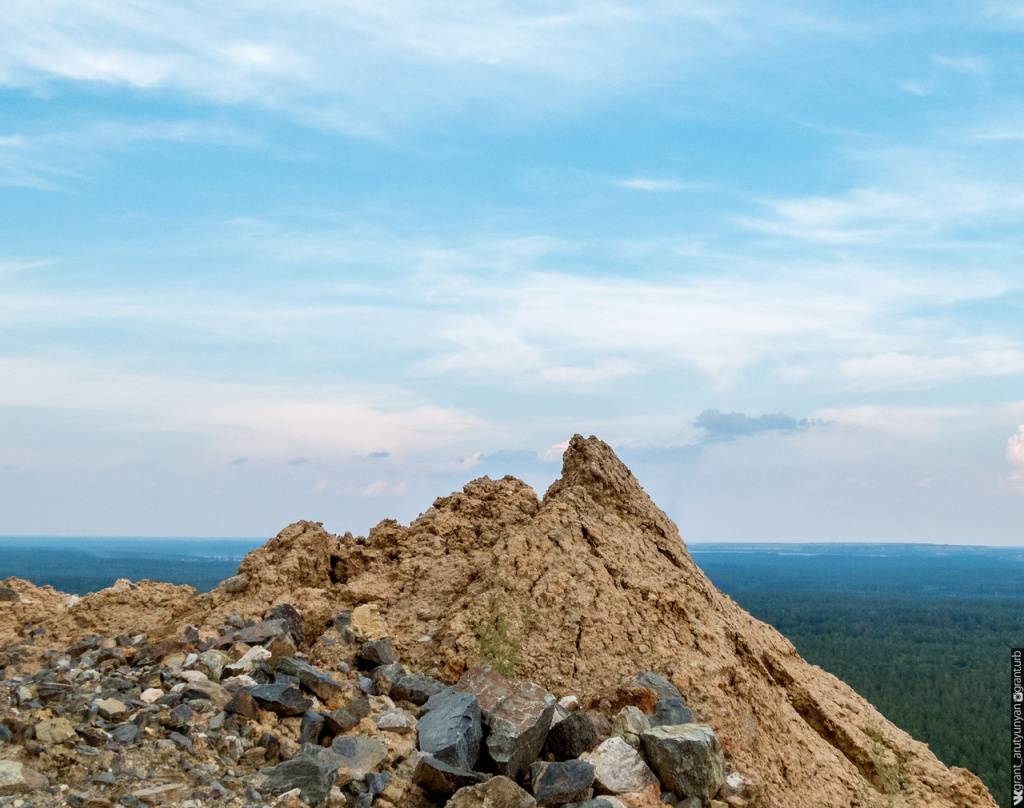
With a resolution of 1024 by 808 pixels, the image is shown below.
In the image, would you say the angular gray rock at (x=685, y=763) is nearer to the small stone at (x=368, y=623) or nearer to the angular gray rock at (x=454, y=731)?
the angular gray rock at (x=454, y=731)

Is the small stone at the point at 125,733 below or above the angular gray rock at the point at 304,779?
above

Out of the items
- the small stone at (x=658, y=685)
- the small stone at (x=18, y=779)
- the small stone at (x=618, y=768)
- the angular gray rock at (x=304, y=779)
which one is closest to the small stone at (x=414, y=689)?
the angular gray rock at (x=304, y=779)

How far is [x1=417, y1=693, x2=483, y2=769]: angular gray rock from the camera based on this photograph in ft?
23.7

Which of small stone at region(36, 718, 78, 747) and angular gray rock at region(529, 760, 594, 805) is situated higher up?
small stone at region(36, 718, 78, 747)

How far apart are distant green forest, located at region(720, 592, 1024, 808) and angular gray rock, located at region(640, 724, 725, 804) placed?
26016 mm

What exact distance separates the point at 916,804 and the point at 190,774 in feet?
23.3

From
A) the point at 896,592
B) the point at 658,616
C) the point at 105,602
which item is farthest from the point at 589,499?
the point at 896,592

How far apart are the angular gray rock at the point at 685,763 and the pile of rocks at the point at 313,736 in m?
0.01

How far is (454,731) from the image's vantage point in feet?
24.3

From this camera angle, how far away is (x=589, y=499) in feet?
37.1

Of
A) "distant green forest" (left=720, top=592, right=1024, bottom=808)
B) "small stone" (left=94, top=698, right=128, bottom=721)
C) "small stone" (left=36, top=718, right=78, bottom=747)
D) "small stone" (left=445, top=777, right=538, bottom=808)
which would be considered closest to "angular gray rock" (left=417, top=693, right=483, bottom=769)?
"small stone" (left=445, top=777, right=538, bottom=808)

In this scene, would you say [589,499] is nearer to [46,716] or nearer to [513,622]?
[513,622]

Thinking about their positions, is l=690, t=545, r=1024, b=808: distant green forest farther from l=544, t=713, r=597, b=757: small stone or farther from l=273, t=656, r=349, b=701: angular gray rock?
l=273, t=656, r=349, b=701: angular gray rock

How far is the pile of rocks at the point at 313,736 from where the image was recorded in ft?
22.0
